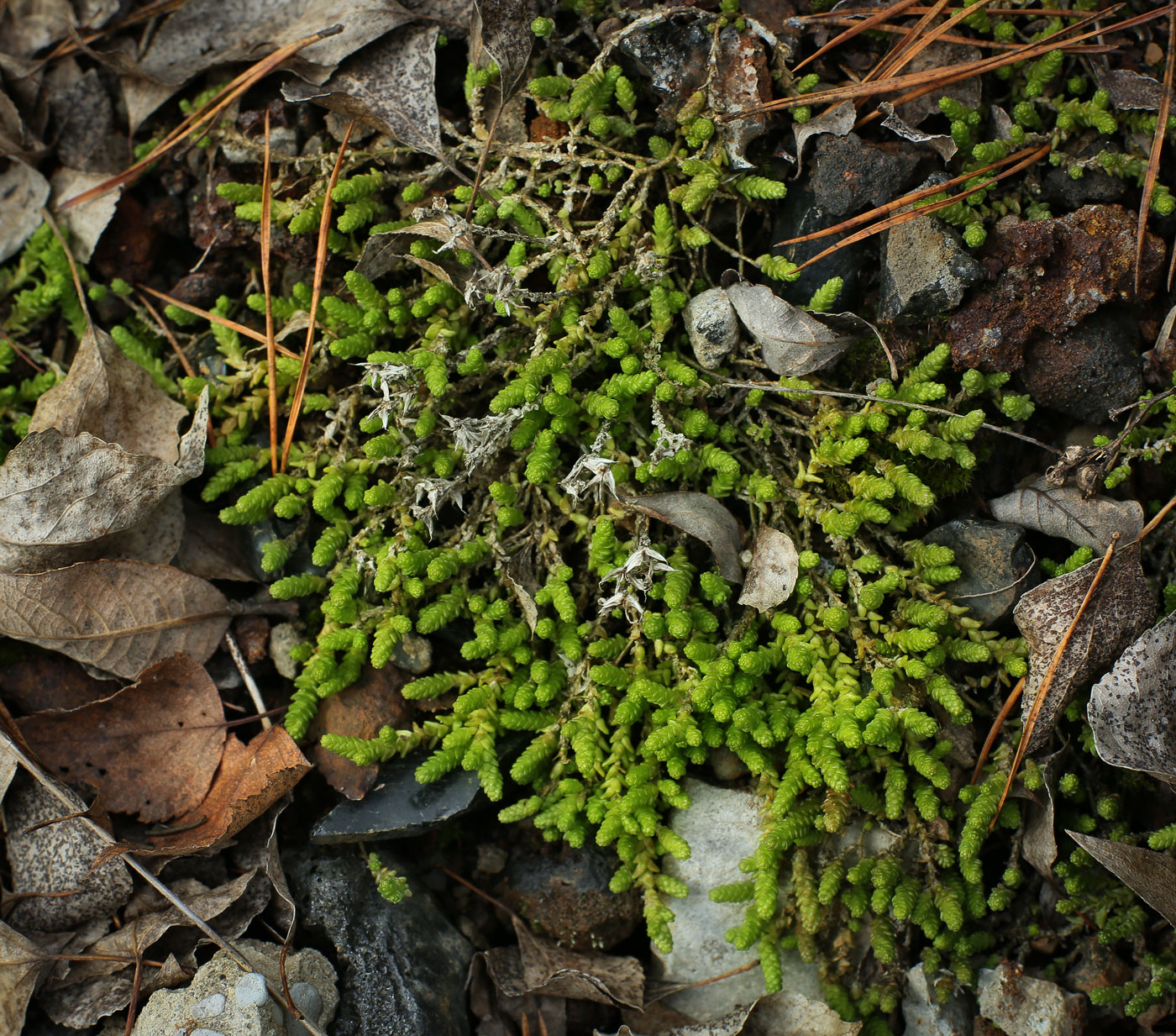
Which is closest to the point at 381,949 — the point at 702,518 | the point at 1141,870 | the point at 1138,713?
the point at 702,518

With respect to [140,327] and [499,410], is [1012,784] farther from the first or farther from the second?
[140,327]

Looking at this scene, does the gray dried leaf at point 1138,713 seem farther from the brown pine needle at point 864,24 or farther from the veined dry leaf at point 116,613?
the veined dry leaf at point 116,613

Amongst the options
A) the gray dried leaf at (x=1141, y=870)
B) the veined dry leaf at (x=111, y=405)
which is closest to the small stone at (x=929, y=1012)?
the gray dried leaf at (x=1141, y=870)

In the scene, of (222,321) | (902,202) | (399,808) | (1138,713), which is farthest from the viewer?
(222,321)

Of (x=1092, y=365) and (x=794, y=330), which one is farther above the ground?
(x=794, y=330)

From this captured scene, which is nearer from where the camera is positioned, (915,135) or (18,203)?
(915,135)

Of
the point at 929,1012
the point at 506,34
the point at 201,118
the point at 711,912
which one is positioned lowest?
the point at 929,1012

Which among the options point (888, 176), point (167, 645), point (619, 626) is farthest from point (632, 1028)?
point (888, 176)

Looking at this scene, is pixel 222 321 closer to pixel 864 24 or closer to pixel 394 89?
pixel 394 89

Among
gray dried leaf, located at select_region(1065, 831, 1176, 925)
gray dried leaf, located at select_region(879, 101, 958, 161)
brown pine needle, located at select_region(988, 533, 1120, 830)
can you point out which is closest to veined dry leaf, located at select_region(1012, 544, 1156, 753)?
brown pine needle, located at select_region(988, 533, 1120, 830)
